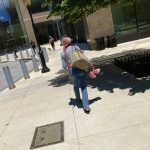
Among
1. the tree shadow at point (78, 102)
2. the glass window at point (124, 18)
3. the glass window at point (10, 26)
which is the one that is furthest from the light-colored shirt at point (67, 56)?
the glass window at point (10, 26)

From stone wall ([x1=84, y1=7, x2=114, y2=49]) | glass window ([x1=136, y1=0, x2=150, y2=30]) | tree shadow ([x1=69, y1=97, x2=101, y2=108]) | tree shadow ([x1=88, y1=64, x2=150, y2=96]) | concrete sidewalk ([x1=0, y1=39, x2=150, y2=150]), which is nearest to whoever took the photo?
concrete sidewalk ([x1=0, y1=39, x2=150, y2=150])

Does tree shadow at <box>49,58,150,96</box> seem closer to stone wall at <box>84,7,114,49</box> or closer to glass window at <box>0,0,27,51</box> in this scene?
stone wall at <box>84,7,114,49</box>

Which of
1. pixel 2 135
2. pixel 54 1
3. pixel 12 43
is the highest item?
pixel 54 1

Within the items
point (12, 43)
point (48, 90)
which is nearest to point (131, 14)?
point (48, 90)

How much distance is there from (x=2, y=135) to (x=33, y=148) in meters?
1.54

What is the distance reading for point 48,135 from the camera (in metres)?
7.13

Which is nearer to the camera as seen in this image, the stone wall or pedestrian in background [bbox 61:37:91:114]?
pedestrian in background [bbox 61:37:91:114]

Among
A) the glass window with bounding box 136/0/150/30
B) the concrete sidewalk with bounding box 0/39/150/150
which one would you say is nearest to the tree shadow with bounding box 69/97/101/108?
the concrete sidewalk with bounding box 0/39/150/150

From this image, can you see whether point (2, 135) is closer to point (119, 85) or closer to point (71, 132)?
point (71, 132)

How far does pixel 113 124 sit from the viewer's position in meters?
6.88

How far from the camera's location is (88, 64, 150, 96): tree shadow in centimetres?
951

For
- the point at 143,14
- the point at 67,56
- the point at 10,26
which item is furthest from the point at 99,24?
the point at 10,26

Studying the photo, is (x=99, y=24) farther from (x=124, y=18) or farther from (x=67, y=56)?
(x=67, y=56)

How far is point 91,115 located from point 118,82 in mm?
3218
